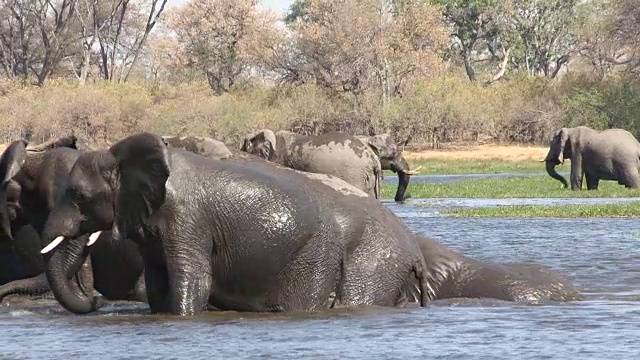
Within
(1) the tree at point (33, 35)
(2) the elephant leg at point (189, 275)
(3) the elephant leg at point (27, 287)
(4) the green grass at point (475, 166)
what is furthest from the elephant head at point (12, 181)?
(1) the tree at point (33, 35)

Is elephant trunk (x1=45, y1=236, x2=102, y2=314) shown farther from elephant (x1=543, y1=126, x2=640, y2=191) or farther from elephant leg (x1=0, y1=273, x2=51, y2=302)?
elephant (x1=543, y1=126, x2=640, y2=191)

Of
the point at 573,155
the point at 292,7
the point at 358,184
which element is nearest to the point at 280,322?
the point at 358,184

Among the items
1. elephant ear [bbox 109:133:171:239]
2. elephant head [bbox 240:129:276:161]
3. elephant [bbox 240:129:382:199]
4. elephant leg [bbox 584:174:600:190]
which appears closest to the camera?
elephant ear [bbox 109:133:171:239]

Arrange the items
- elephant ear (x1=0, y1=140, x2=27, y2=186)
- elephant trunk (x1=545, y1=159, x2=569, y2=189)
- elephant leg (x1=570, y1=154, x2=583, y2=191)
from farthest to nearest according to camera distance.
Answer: elephant trunk (x1=545, y1=159, x2=569, y2=189) < elephant leg (x1=570, y1=154, x2=583, y2=191) < elephant ear (x1=0, y1=140, x2=27, y2=186)

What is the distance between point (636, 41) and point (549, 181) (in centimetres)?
1601

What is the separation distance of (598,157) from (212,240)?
85.0ft

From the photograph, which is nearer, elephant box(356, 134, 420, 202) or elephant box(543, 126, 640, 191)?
elephant box(356, 134, 420, 202)

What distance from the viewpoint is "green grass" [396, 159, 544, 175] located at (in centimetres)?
4459

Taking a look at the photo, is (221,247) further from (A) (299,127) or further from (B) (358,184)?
(A) (299,127)

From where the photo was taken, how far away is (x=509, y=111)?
56.1 metres

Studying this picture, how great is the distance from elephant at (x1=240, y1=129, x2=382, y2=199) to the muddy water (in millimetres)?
12864

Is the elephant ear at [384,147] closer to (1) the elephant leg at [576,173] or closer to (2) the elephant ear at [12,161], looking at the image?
(1) the elephant leg at [576,173]

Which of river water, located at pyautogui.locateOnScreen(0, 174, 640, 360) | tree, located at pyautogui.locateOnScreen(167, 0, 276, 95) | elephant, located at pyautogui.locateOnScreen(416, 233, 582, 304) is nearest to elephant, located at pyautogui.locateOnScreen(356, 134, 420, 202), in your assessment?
river water, located at pyautogui.locateOnScreen(0, 174, 640, 360)

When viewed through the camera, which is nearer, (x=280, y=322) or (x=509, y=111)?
(x=280, y=322)
